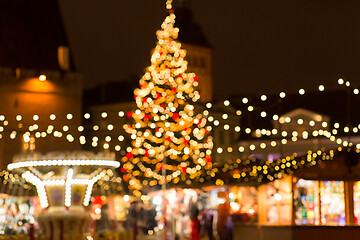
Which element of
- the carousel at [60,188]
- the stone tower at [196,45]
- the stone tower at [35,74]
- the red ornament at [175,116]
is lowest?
the carousel at [60,188]

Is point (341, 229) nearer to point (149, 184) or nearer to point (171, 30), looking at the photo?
point (171, 30)

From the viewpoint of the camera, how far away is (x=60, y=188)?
2677 cm

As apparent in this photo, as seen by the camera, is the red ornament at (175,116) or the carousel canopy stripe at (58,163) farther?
the red ornament at (175,116)

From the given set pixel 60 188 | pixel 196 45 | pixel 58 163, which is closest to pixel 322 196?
pixel 60 188

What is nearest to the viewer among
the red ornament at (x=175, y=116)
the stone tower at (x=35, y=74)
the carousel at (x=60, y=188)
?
the carousel at (x=60, y=188)

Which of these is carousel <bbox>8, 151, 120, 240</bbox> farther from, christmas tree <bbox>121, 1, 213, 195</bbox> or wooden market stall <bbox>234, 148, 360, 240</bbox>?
christmas tree <bbox>121, 1, 213, 195</bbox>

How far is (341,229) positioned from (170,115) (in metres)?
12.2

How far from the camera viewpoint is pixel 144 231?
37.5 meters

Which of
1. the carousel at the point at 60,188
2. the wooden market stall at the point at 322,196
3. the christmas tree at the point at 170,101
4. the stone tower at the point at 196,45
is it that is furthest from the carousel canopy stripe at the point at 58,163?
the stone tower at the point at 196,45

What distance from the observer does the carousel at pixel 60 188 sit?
26.6 meters

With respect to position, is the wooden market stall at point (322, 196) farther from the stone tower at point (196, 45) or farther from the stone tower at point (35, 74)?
the stone tower at point (196, 45)

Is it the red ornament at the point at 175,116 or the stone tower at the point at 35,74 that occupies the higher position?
the stone tower at the point at 35,74

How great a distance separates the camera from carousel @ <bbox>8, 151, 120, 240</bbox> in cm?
2664

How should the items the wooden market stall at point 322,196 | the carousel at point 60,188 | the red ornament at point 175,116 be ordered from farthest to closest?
the red ornament at point 175,116, the wooden market stall at point 322,196, the carousel at point 60,188
